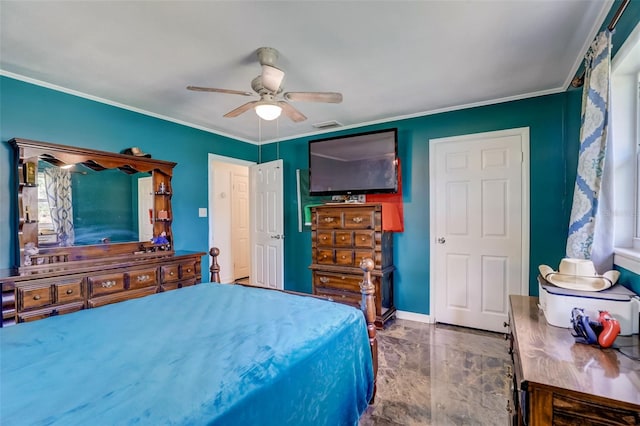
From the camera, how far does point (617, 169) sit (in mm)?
1683

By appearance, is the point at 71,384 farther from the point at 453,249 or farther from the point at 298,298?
the point at 453,249

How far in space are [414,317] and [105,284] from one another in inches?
126

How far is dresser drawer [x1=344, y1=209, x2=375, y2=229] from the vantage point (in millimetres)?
3291

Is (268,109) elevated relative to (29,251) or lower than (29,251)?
elevated

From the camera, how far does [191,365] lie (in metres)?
1.06

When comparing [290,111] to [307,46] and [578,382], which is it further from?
[578,382]

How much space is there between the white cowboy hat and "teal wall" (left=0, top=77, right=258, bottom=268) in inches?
143

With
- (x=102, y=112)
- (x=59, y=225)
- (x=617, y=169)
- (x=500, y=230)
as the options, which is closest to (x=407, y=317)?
(x=500, y=230)

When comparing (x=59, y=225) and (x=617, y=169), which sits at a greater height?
(x=617, y=169)

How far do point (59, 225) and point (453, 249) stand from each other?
→ 385cm

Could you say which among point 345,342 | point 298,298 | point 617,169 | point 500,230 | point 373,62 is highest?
point 373,62

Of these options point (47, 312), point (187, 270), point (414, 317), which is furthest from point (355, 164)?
point (47, 312)

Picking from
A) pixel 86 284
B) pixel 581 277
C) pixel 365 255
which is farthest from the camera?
pixel 365 255

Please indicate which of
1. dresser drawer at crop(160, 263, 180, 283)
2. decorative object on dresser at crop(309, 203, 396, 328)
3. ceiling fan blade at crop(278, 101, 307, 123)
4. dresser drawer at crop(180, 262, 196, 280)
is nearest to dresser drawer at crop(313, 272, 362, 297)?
decorative object on dresser at crop(309, 203, 396, 328)
